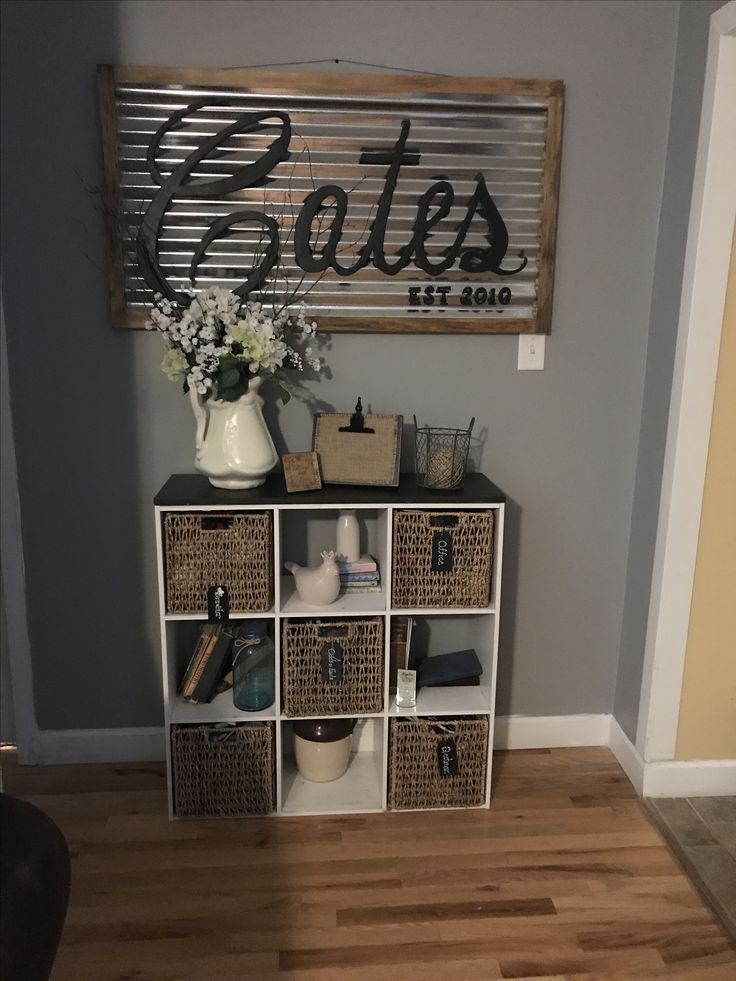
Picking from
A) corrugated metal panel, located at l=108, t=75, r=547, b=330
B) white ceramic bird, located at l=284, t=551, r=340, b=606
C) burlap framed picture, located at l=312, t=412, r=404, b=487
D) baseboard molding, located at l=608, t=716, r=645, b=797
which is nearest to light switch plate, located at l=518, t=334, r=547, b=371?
corrugated metal panel, located at l=108, t=75, r=547, b=330

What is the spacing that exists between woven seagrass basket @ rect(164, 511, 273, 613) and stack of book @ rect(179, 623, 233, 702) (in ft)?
0.66

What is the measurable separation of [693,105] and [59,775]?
8.64 ft

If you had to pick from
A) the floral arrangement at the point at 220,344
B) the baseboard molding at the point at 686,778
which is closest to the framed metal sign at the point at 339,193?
the floral arrangement at the point at 220,344

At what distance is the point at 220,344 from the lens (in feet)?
6.76

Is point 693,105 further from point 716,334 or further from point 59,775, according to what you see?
point 59,775

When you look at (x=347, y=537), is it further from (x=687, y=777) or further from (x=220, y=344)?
(x=687, y=777)

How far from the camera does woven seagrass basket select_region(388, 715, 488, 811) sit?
7.41 feet

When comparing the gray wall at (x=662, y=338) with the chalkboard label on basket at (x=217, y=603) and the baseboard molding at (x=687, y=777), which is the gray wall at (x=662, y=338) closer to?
the baseboard molding at (x=687, y=777)

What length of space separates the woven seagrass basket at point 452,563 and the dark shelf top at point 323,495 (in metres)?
0.05

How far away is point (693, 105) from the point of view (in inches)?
82.4

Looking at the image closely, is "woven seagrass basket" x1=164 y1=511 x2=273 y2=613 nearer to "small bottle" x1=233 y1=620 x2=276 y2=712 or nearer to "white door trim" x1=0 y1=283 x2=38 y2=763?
"small bottle" x1=233 y1=620 x2=276 y2=712

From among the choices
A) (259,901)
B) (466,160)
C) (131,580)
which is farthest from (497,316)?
(259,901)

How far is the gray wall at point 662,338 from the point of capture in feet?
6.89

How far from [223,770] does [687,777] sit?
136 cm
